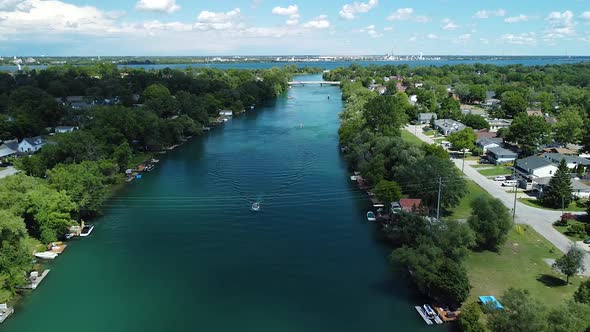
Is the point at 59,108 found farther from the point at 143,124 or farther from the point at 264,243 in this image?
the point at 264,243

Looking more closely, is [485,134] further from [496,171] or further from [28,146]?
[28,146]

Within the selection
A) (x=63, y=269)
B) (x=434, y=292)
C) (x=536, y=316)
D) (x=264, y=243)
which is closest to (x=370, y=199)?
(x=264, y=243)

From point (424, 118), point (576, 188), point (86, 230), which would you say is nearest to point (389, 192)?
point (576, 188)

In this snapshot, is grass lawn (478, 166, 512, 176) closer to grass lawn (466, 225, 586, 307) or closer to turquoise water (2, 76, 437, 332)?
turquoise water (2, 76, 437, 332)

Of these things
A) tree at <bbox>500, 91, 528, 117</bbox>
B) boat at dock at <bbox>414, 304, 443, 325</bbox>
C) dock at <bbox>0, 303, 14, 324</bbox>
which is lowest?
dock at <bbox>0, 303, 14, 324</bbox>

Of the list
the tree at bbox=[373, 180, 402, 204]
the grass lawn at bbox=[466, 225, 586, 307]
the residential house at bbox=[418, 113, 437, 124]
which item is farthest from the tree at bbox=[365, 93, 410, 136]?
the grass lawn at bbox=[466, 225, 586, 307]

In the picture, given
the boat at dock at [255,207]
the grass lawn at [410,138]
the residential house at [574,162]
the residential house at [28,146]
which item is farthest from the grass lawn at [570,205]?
the residential house at [28,146]

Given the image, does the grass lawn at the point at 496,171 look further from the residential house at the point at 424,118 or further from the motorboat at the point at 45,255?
the motorboat at the point at 45,255
